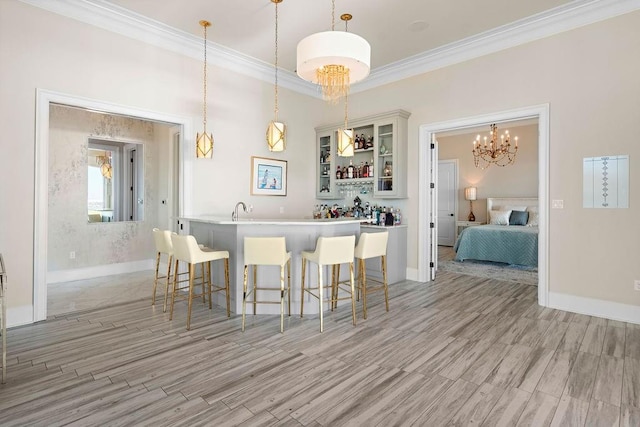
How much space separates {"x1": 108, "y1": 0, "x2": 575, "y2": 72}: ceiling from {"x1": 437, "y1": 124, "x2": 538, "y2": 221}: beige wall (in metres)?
4.53

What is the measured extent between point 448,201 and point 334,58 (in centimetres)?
756

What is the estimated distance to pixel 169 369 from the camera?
2514 mm

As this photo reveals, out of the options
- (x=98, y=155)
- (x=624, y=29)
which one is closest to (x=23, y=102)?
(x=98, y=155)

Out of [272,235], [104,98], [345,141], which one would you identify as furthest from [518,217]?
[104,98]

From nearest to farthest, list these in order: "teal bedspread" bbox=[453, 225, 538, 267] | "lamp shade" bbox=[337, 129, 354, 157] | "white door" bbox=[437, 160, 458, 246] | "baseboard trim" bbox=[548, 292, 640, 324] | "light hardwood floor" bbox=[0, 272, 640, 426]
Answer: "light hardwood floor" bbox=[0, 272, 640, 426] < "baseboard trim" bbox=[548, 292, 640, 324] < "lamp shade" bbox=[337, 129, 354, 157] < "teal bedspread" bbox=[453, 225, 538, 267] < "white door" bbox=[437, 160, 458, 246]

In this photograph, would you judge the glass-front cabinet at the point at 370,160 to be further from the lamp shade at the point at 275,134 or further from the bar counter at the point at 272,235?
the lamp shade at the point at 275,134

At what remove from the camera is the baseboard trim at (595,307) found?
354 centimetres

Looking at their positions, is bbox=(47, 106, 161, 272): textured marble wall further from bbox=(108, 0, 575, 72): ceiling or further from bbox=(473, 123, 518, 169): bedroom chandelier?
bbox=(473, 123, 518, 169): bedroom chandelier

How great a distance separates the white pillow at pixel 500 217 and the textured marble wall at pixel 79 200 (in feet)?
24.0

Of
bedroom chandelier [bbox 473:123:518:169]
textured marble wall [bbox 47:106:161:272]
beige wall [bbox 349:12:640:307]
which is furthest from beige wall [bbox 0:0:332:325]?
bedroom chandelier [bbox 473:123:518:169]

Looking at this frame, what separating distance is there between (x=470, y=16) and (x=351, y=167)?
8.92ft

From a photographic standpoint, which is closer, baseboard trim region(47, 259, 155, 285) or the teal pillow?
baseboard trim region(47, 259, 155, 285)

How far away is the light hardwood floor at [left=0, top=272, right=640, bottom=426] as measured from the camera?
2.01 metres

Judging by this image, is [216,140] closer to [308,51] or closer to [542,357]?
[308,51]
